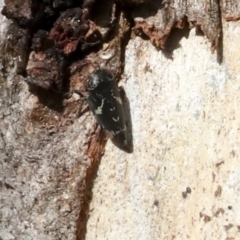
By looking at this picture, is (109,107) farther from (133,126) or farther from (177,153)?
(177,153)

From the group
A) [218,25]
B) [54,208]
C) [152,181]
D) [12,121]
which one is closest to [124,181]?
[152,181]

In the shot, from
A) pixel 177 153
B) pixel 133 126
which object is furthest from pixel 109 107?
pixel 177 153

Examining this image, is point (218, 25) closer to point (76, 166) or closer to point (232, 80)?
point (232, 80)

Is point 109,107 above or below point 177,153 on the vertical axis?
above
